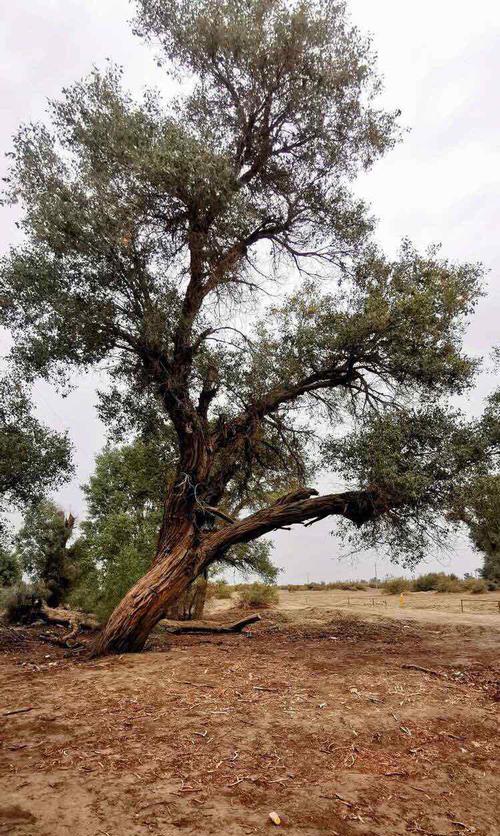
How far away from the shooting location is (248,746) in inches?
178

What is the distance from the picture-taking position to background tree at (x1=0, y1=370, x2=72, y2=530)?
457 inches

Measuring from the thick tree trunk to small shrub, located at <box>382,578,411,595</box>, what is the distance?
25354mm

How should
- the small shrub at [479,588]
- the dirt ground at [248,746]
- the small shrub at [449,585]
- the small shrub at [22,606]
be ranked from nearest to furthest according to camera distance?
the dirt ground at [248,746], the small shrub at [22,606], the small shrub at [479,588], the small shrub at [449,585]

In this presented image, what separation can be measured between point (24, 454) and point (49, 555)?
1266 centimetres

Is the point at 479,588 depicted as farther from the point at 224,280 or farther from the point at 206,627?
the point at 224,280

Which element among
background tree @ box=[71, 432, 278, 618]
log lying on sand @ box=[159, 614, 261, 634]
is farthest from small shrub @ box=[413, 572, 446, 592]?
log lying on sand @ box=[159, 614, 261, 634]

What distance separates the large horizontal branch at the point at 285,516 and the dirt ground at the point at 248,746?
2546 millimetres

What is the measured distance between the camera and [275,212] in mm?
12492

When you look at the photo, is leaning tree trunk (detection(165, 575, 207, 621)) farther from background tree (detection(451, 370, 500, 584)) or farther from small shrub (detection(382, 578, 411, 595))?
small shrub (detection(382, 578, 411, 595))

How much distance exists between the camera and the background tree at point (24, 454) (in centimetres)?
1162

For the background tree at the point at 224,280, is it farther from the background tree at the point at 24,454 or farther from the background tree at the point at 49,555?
the background tree at the point at 49,555

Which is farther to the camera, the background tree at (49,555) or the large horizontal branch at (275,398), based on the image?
the background tree at (49,555)

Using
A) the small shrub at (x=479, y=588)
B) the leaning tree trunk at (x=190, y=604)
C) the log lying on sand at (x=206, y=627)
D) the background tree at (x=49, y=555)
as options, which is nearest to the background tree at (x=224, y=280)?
the log lying on sand at (x=206, y=627)

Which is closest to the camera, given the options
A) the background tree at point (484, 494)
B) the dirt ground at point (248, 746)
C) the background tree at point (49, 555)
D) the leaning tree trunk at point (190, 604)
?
the dirt ground at point (248, 746)
